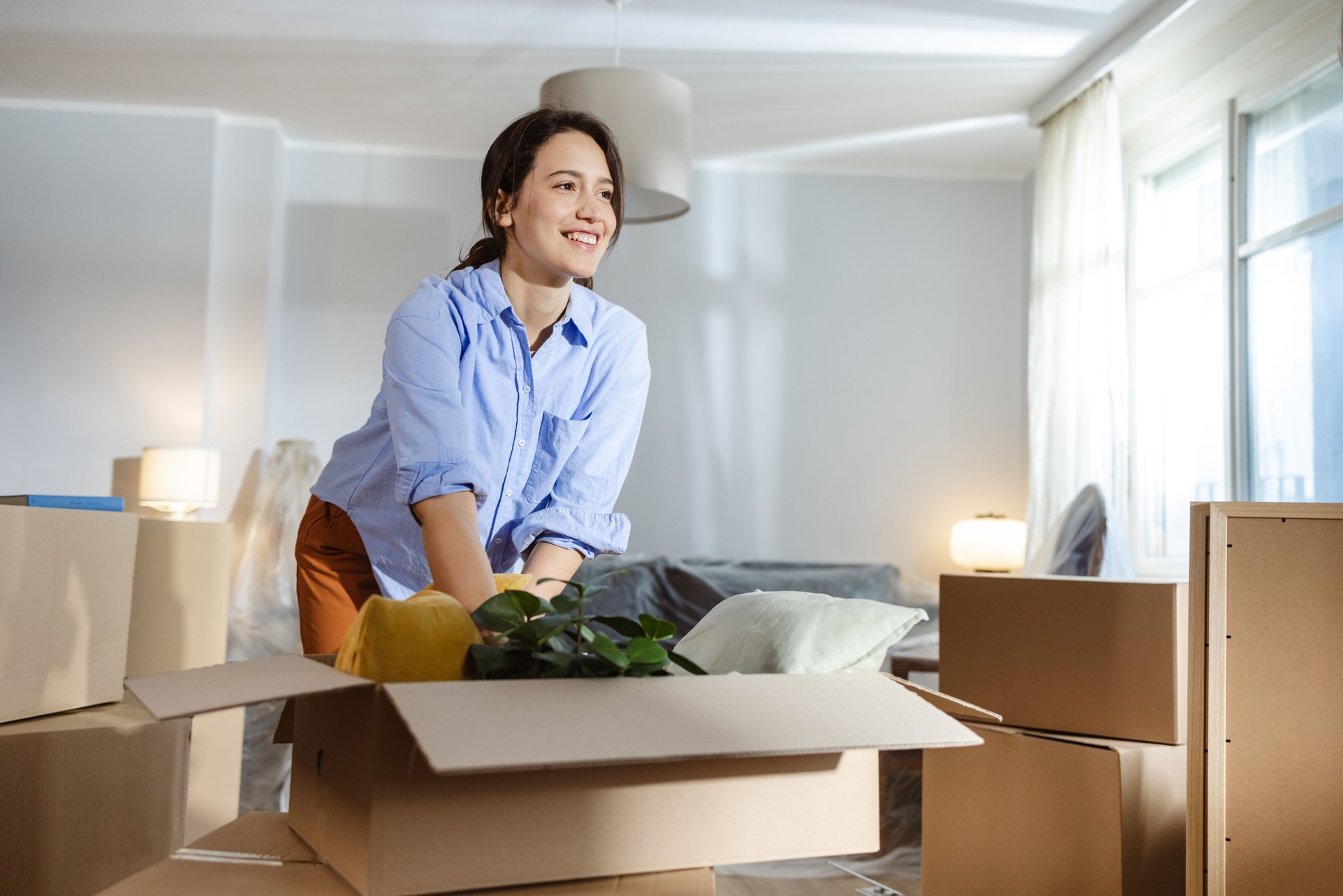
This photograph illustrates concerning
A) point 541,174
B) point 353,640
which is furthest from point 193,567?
point 353,640

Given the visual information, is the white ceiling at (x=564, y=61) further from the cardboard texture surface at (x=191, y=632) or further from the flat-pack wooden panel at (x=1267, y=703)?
the flat-pack wooden panel at (x=1267, y=703)

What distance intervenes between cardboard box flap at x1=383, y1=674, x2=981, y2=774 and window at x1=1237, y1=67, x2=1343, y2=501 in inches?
103

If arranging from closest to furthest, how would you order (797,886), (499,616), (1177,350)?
(499,616) < (797,886) < (1177,350)

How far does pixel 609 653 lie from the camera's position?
704mm

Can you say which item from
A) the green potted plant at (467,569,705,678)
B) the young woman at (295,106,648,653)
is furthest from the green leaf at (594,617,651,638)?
the young woman at (295,106,648,653)

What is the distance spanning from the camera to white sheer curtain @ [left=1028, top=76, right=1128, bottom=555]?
362 cm

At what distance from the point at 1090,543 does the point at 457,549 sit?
2.09m

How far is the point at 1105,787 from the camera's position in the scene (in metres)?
1.61

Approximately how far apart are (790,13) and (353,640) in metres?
3.14

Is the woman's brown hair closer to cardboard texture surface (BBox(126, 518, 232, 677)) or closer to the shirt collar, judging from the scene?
the shirt collar

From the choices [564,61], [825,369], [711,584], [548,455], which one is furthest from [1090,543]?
[564,61]

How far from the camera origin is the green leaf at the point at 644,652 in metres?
0.73

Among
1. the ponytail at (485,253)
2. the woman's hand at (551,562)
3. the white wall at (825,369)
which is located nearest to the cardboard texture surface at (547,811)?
the woman's hand at (551,562)

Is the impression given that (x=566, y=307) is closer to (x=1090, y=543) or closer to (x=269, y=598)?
(x=1090, y=543)
